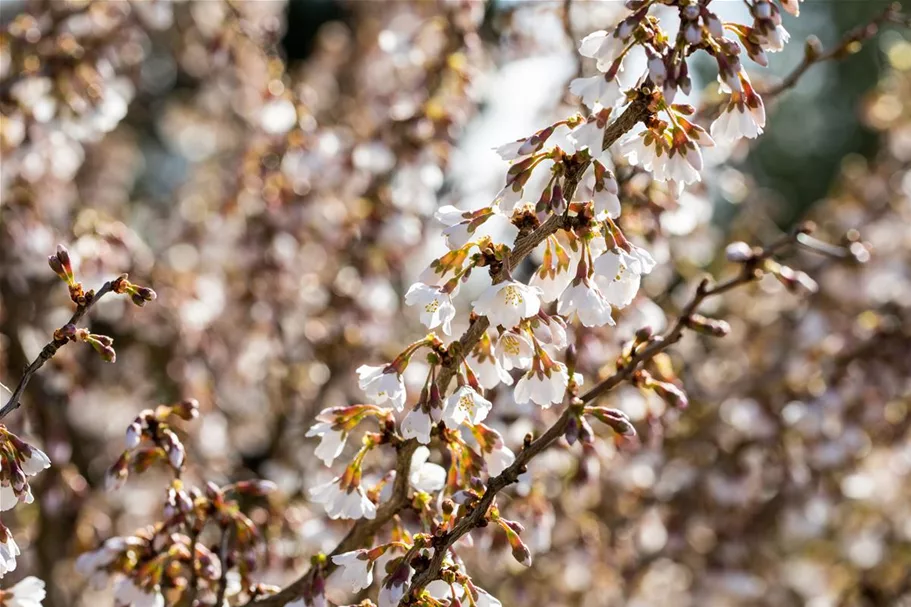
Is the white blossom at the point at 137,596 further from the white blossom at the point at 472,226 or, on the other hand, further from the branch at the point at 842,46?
the branch at the point at 842,46

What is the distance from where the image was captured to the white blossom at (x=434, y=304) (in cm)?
164

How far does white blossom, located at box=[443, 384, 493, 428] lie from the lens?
1.67m

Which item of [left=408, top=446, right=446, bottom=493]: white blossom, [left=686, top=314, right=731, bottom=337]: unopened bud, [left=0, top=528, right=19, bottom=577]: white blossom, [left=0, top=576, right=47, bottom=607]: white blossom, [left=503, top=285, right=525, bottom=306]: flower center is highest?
[left=503, top=285, right=525, bottom=306]: flower center

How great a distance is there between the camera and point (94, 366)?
4434 millimetres

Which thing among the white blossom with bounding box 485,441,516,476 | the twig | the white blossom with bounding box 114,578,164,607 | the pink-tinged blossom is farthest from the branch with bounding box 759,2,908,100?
the pink-tinged blossom

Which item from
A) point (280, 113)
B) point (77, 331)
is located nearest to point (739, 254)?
point (77, 331)

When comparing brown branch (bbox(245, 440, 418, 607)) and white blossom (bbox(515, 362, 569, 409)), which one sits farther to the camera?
brown branch (bbox(245, 440, 418, 607))

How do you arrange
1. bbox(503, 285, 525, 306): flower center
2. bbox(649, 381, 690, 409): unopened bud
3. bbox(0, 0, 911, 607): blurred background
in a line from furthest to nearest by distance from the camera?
bbox(0, 0, 911, 607): blurred background < bbox(649, 381, 690, 409): unopened bud < bbox(503, 285, 525, 306): flower center

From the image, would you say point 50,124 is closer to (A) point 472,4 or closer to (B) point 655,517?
(A) point 472,4

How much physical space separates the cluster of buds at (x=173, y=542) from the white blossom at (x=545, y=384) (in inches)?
28.0

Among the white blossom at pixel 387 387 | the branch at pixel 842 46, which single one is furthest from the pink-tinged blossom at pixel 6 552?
the branch at pixel 842 46

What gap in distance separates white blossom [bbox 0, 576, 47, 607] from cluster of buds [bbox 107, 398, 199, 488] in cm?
23

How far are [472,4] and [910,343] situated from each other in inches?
81.4

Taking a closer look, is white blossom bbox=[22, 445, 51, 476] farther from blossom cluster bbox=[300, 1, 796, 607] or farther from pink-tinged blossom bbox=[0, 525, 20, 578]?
blossom cluster bbox=[300, 1, 796, 607]
